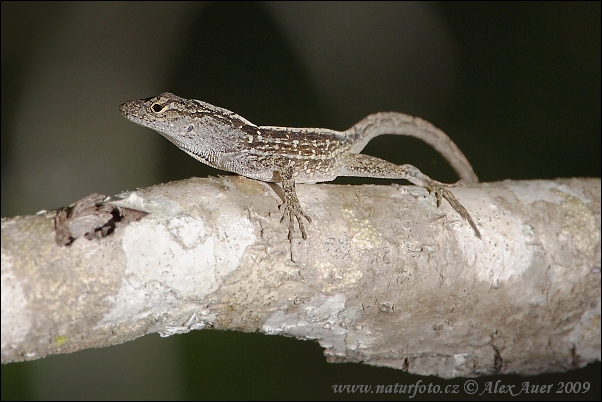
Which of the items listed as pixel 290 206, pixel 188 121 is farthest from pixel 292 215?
pixel 188 121

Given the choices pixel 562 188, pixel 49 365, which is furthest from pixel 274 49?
pixel 49 365

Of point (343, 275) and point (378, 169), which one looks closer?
point (343, 275)

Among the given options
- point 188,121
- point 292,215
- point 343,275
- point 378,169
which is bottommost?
point 343,275

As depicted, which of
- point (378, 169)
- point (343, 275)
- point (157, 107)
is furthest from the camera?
point (378, 169)

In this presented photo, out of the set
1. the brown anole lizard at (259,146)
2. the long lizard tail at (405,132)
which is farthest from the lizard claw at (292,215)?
the long lizard tail at (405,132)

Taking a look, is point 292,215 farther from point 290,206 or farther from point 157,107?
point 157,107

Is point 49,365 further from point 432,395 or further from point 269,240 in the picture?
point 432,395

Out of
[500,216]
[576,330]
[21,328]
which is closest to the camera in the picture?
[21,328]
